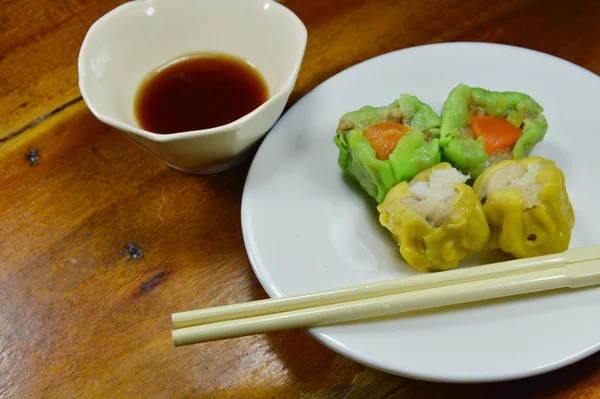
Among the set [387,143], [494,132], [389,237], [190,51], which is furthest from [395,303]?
[190,51]

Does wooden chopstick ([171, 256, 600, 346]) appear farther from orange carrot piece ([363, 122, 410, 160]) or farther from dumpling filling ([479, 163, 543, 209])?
orange carrot piece ([363, 122, 410, 160])

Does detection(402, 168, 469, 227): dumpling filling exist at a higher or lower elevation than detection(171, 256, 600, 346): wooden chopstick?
higher

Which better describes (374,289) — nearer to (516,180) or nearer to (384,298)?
(384,298)

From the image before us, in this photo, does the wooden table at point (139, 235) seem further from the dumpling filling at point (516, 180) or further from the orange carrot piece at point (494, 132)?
the orange carrot piece at point (494, 132)

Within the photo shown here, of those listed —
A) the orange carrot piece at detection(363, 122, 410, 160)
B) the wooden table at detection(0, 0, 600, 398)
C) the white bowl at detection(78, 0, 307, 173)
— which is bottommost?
the wooden table at detection(0, 0, 600, 398)

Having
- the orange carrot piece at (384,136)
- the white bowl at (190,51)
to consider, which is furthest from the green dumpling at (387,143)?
the white bowl at (190,51)

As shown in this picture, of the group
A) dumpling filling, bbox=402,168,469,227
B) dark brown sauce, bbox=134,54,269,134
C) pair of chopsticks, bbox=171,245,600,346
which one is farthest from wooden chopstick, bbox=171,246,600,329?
dark brown sauce, bbox=134,54,269,134
